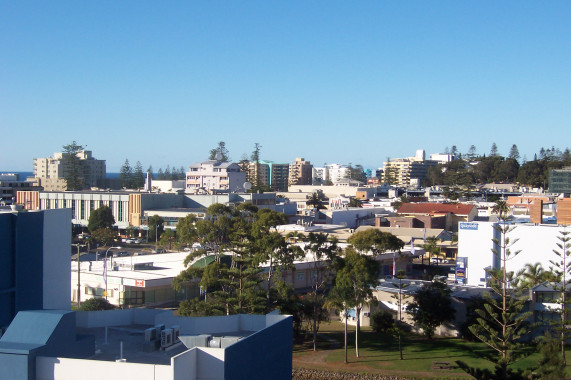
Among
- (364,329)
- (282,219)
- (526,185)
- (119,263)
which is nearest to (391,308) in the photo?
(364,329)

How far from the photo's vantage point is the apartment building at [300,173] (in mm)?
111250

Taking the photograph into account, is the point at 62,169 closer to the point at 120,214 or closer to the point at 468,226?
the point at 120,214

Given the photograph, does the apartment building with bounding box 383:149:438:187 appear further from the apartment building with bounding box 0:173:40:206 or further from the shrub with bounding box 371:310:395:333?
the shrub with bounding box 371:310:395:333

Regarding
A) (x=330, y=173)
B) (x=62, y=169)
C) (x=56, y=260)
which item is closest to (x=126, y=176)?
(x=62, y=169)

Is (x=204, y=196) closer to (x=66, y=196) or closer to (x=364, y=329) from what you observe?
(x=66, y=196)

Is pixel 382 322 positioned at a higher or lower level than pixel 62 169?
lower

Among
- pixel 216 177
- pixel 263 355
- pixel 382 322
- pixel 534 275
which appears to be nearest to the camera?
pixel 263 355

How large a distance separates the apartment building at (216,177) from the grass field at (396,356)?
155 feet

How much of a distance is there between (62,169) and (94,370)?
270ft

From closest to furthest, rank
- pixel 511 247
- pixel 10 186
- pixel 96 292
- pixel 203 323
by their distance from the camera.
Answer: pixel 203 323
pixel 96 292
pixel 511 247
pixel 10 186

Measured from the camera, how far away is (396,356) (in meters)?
18.4

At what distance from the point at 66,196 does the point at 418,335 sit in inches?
1437

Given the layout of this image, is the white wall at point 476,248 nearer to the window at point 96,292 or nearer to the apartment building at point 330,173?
the window at point 96,292

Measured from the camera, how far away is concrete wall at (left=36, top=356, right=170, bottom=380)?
6.15 metres
